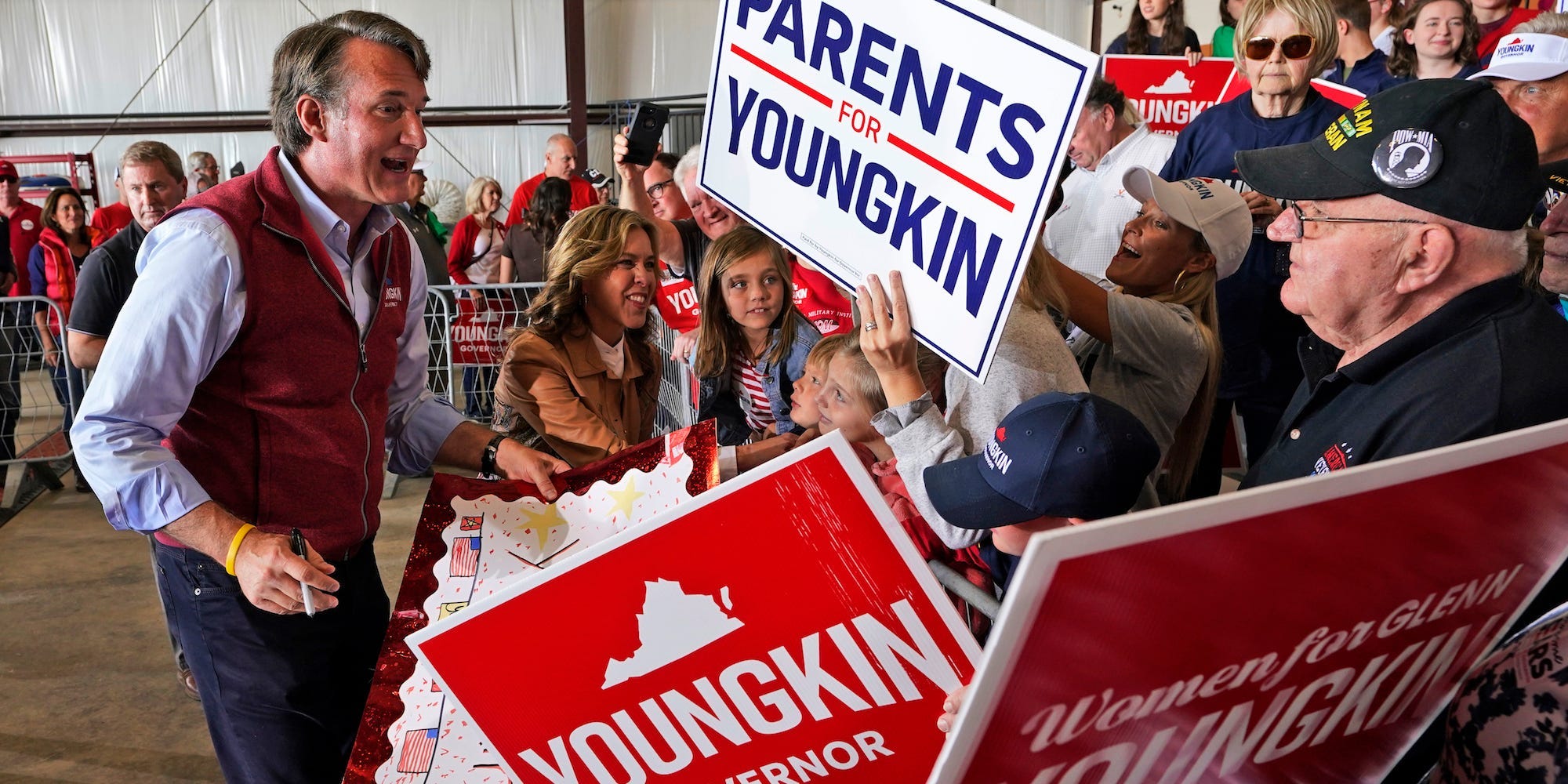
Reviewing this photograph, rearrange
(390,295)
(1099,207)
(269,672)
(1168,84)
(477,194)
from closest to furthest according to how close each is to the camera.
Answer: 1. (269,672)
2. (390,295)
3. (1099,207)
4. (1168,84)
5. (477,194)

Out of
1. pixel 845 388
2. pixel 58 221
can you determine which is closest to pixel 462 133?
pixel 58 221

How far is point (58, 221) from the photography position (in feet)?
23.6

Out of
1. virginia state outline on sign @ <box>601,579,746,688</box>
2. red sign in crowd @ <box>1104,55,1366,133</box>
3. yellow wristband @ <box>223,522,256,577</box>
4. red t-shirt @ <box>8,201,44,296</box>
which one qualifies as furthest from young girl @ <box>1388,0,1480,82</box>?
red t-shirt @ <box>8,201,44,296</box>

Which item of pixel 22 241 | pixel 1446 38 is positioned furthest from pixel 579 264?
pixel 22 241

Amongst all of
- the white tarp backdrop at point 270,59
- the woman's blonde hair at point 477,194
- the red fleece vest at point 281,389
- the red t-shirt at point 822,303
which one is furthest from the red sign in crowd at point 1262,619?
the white tarp backdrop at point 270,59

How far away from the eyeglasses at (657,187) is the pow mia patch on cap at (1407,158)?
394 centimetres

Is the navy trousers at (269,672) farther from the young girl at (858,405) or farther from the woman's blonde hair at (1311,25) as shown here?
the woman's blonde hair at (1311,25)

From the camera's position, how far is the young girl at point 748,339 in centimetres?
322

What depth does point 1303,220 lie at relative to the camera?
4.78 feet

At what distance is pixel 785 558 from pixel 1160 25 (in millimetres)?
5845

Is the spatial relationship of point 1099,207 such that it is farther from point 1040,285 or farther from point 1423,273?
point 1423,273

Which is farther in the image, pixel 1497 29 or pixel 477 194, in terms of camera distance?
pixel 477 194

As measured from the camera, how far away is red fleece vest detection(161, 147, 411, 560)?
5.84 ft

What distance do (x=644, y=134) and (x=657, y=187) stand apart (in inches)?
38.1
